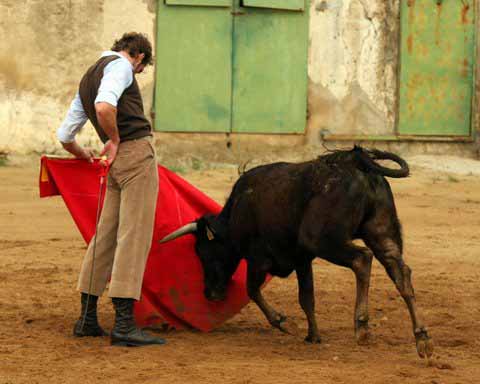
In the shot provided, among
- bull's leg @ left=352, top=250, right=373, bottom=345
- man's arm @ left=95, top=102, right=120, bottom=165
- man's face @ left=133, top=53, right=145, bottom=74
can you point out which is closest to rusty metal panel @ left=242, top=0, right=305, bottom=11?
man's face @ left=133, top=53, right=145, bottom=74

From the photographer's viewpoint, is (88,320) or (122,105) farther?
(88,320)

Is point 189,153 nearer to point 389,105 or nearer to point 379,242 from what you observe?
point 389,105

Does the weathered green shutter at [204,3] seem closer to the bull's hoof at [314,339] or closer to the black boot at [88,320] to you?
the black boot at [88,320]

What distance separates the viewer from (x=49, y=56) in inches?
597

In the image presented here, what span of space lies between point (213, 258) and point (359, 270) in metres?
1.33

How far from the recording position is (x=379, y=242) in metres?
6.44

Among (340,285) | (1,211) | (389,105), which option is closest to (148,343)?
(340,285)

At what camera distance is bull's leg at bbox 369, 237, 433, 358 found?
19.7 feet

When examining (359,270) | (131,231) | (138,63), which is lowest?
(359,270)

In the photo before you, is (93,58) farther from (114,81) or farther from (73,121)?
(114,81)

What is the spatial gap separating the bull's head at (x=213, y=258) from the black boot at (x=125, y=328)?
33.4 inches

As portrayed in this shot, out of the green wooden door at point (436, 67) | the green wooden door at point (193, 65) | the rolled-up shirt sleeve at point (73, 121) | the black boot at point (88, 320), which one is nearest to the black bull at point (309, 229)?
the black boot at point (88, 320)

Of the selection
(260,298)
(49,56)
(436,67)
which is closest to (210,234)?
(260,298)

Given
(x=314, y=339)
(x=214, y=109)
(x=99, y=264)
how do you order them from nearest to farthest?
(x=99, y=264) → (x=314, y=339) → (x=214, y=109)
